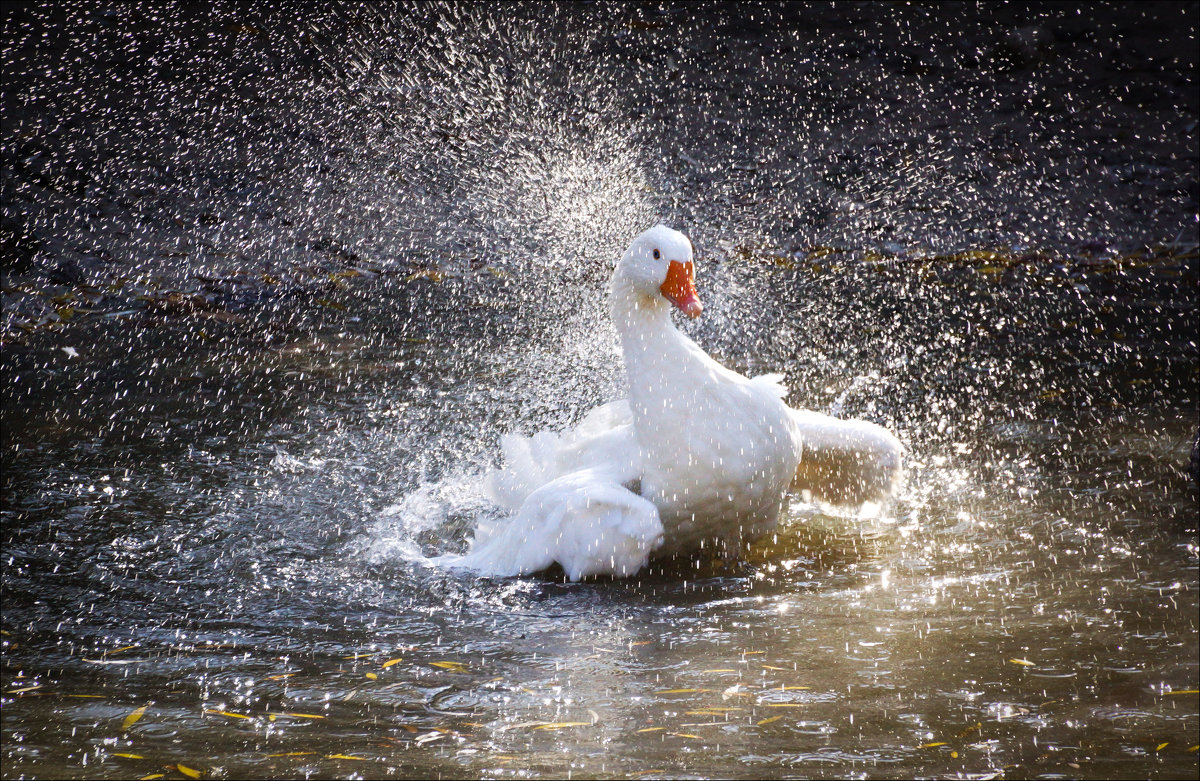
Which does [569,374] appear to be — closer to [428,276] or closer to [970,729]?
[428,276]

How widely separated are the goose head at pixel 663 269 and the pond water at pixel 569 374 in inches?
44.5

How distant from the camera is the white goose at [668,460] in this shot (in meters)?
4.42

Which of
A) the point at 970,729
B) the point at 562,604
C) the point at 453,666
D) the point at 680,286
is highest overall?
the point at 680,286

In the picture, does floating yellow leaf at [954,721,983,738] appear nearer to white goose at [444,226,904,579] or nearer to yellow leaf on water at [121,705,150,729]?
white goose at [444,226,904,579]

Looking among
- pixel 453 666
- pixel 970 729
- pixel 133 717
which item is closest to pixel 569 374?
pixel 453 666

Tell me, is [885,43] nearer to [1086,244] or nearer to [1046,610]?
[1086,244]

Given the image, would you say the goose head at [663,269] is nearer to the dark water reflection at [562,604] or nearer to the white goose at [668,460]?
the white goose at [668,460]

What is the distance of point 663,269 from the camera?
4613 mm

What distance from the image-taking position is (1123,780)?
2729mm

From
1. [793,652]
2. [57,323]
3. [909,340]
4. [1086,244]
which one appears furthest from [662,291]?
[1086,244]

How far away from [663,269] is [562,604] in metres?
1.41

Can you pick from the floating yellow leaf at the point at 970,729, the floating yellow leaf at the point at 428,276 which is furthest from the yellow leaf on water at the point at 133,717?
the floating yellow leaf at the point at 428,276

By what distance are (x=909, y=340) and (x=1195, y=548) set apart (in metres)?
3.66

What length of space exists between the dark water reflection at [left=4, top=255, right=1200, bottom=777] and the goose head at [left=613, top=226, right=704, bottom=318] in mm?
1132
